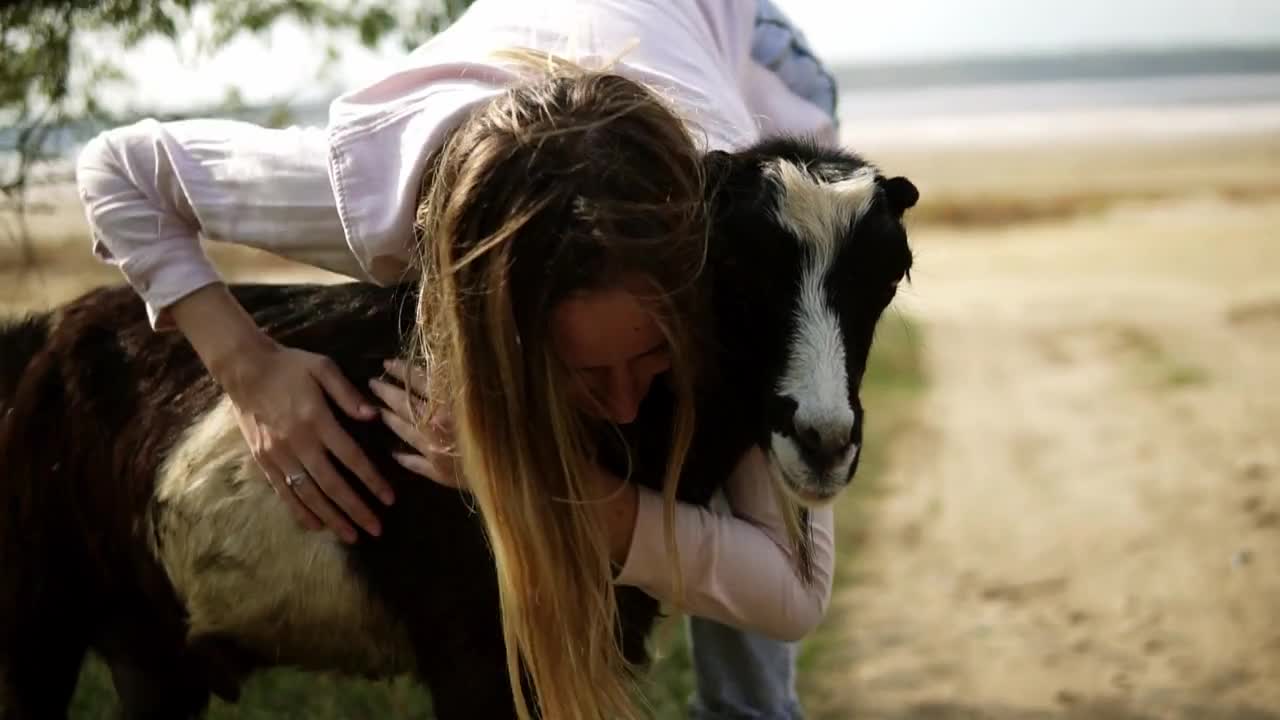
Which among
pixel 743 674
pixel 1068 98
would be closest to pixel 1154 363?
pixel 743 674

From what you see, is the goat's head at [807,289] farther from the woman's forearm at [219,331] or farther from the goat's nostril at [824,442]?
the woman's forearm at [219,331]

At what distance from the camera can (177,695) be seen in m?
3.54

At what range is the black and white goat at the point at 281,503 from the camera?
262cm

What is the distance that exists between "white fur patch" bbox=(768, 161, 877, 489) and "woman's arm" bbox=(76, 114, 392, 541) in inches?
29.7

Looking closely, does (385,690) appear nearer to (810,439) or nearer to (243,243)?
(243,243)

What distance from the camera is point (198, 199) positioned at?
2664mm

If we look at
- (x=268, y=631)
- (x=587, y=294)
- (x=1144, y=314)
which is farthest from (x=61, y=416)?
(x=1144, y=314)

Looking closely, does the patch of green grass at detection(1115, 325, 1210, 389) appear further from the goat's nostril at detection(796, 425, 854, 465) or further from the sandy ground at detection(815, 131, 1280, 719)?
the goat's nostril at detection(796, 425, 854, 465)

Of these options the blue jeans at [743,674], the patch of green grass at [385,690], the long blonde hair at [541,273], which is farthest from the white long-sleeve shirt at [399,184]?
the blue jeans at [743,674]

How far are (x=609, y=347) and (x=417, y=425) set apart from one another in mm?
457

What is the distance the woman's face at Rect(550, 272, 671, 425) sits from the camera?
232 centimetres

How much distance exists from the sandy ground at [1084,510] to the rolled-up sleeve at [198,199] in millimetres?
1304

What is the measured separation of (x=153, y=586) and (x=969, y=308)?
939 centimetres

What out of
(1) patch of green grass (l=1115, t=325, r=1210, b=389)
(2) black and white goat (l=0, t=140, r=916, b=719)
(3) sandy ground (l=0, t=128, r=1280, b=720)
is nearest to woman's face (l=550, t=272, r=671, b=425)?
(2) black and white goat (l=0, t=140, r=916, b=719)
